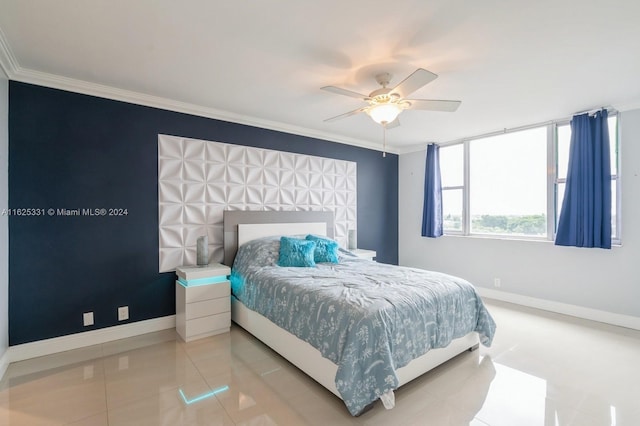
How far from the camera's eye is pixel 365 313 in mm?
2035

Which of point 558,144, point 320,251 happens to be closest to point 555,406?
point 320,251

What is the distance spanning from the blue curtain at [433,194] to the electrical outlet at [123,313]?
4.68 metres

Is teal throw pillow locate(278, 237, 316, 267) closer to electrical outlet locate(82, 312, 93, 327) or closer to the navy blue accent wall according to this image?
the navy blue accent wall

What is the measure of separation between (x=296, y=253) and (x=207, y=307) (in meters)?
1.14

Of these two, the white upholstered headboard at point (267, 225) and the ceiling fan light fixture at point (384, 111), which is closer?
the ceiling fan light fixture at point (384, 111)

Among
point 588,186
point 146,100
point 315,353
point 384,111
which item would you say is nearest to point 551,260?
point 588,186

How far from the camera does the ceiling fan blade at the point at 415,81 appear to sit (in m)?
Answer: 2.14

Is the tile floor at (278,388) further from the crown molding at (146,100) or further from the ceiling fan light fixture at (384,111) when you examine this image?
the crown molding at (146,100)

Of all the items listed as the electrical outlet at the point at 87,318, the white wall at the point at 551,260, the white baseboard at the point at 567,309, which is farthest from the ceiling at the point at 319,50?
the white baseboard at the point at 567,309

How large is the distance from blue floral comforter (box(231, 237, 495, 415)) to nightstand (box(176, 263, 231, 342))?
0.23m

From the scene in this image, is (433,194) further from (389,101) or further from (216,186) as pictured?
(216,186)

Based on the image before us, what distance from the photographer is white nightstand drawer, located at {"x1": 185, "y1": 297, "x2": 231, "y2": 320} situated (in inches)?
124

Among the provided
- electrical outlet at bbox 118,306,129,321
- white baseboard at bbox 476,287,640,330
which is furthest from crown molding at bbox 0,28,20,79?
white baseboard at bbox 476,287,640,330

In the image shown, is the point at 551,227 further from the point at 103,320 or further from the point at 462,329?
the point at 103,320
